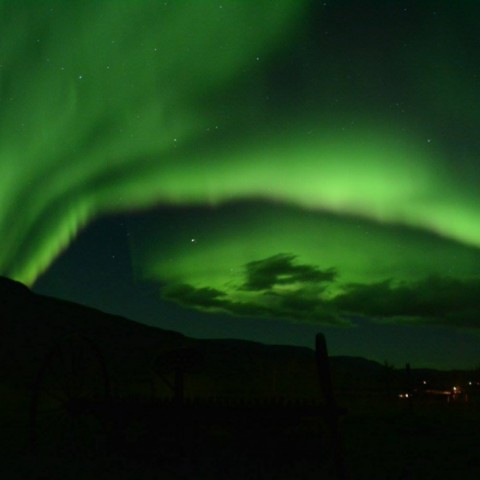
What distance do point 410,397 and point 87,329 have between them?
339 ft

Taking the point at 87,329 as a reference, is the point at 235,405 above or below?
below

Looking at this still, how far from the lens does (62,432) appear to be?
19.5 meters

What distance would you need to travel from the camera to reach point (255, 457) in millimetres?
15023

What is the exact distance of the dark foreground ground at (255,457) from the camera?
13211 millimetres

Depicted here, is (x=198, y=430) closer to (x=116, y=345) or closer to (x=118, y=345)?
(x=116, y=345)

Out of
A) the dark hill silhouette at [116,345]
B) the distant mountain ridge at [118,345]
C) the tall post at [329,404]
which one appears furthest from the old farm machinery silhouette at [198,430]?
the distant mountain ridge at [118,345]

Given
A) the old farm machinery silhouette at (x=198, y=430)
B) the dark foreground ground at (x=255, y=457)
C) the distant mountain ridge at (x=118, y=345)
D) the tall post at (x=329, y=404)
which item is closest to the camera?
the tall post at (x=329, y=404)

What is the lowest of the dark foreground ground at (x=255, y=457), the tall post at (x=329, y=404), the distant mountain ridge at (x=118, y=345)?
the dark foreground ground at (x=255, y=457)

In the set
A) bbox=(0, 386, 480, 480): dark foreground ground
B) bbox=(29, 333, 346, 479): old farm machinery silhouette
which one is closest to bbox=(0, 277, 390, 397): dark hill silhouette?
bbox=(0, 386, 480, 480): dark foreground ground

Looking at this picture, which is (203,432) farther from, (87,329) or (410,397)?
(87,329)

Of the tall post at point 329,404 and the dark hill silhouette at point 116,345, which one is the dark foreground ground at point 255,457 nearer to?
the tall post at point 329,404

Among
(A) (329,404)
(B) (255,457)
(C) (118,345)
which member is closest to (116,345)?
(C) (118,345)

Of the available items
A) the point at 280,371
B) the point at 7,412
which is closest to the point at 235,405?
the point at 7,412

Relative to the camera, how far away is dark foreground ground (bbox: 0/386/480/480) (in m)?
13.2
